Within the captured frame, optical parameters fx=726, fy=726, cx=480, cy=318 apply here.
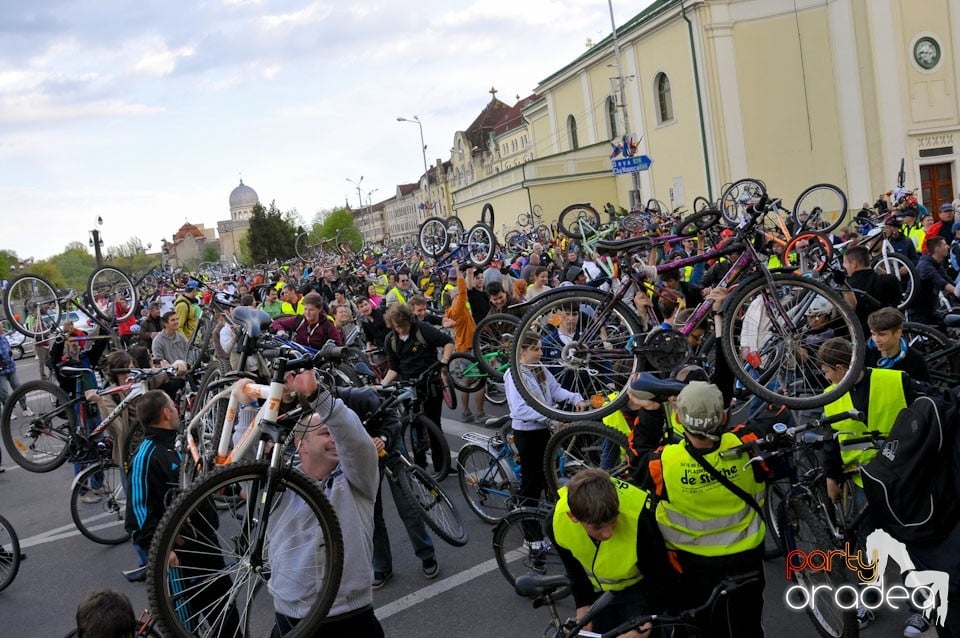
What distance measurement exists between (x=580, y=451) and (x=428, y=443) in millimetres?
2394

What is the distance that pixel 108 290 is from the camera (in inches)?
541

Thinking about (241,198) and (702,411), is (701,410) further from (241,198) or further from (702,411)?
(241,198)

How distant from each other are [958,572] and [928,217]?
10906 mm

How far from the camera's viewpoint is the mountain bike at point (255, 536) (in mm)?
3197

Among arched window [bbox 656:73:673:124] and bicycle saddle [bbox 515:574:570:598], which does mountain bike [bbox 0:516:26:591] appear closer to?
bicycle saddle [bbox 515:574:570:598]

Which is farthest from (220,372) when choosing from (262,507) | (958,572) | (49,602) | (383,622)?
(958,572)

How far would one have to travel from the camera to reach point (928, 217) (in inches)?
494

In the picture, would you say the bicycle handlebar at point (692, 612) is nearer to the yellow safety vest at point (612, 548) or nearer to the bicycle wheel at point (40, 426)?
the yellow safety vest at point (612, 548)

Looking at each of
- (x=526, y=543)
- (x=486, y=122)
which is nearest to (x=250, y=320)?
(x=526, y=543)

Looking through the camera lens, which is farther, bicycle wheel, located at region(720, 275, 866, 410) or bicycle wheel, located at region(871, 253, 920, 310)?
bicycle wheel, located at region(871, 253, 920, 310)

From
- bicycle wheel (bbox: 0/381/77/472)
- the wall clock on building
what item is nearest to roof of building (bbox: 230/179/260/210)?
the wall clock on building

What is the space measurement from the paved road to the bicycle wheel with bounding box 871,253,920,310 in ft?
16.0

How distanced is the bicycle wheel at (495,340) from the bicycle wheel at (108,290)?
788cm

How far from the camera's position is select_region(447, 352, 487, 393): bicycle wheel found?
993 cm
